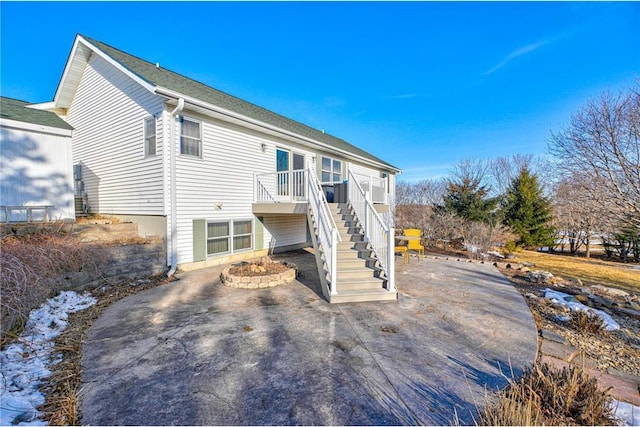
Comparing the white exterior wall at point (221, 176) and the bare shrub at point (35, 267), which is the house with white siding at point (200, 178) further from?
the bare shrub at point (35, 267)

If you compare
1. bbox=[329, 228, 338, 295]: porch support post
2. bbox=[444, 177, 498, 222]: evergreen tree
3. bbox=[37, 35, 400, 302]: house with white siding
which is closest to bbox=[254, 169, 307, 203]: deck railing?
bbox=[37, 35, 400, 302]: house with white siding

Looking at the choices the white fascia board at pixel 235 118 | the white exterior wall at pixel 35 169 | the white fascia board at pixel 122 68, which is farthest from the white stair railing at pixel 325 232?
the white exterior wall at pixel 35 169

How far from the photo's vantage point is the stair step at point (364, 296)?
212 inches

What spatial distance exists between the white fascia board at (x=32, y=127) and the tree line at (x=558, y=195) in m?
13.6

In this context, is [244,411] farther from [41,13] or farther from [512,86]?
[512,86]

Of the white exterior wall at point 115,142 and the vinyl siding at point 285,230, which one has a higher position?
the white exterior wall at point 115,142

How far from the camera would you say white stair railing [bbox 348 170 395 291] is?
5613mm

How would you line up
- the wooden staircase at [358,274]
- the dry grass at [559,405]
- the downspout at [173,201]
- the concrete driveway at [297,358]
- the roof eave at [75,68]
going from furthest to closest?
the roof eave at [75,68] → the downspout at [173,201] → the wooden staircase at [358,274] → the concrete driveway at [297,358] → the dry grass at [559,405]

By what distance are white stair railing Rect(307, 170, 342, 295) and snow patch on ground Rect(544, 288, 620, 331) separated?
14.5 ft

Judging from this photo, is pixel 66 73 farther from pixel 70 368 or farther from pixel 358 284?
pixel 358 284

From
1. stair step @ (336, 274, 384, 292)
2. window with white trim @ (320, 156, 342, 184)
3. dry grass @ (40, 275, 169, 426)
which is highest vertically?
window with white trim @ (320, 156, 342, 184)

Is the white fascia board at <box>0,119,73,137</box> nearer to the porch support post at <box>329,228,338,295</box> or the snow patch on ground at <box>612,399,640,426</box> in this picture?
the porch support post at <box>329,228,338,295</box>

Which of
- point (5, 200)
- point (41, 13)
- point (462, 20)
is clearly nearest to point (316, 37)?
point (462, 20)

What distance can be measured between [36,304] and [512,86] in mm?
15279
